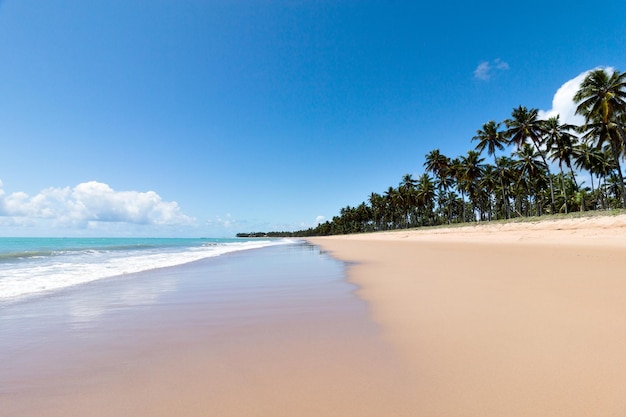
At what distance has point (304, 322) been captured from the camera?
14.4 ft

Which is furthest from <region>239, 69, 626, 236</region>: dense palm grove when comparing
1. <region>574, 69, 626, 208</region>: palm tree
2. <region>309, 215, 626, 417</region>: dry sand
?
<region>309, 215, 626, 417</region>: dry sand

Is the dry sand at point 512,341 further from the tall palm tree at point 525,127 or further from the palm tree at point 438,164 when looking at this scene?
the palm tree at point 438,164

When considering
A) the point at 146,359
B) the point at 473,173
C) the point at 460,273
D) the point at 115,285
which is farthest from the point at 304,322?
the point at 473,173

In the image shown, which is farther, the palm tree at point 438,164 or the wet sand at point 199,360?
the palm tree at point 438,164

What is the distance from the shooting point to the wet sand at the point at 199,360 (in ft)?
7.45

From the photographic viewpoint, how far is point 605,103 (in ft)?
87.9

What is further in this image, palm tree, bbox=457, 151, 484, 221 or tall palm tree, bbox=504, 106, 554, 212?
palm tree, bbox=457, 151, 484, 221

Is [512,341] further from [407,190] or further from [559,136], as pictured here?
[407,190]

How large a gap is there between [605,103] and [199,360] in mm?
37230

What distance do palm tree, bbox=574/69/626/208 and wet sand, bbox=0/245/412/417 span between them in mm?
35213

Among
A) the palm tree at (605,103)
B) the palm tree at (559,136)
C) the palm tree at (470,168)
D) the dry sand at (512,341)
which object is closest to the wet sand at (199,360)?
the dry sand at (512,341)

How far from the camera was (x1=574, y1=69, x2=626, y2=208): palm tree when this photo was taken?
27.3 meters

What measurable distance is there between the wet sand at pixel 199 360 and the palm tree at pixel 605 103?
35213 millimetres

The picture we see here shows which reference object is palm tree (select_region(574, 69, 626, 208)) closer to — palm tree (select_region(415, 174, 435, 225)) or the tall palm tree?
the tall palm tree
